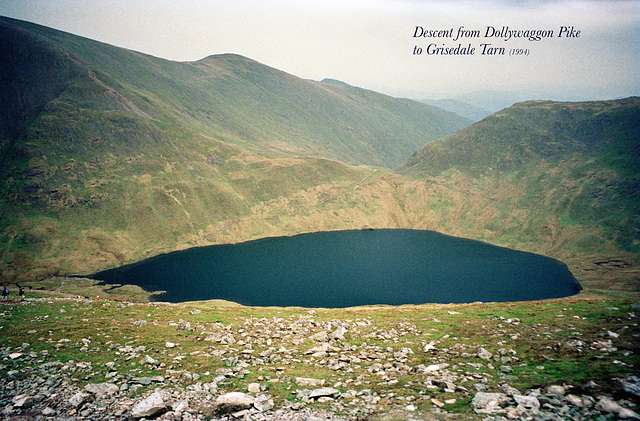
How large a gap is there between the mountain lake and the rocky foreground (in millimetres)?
65680

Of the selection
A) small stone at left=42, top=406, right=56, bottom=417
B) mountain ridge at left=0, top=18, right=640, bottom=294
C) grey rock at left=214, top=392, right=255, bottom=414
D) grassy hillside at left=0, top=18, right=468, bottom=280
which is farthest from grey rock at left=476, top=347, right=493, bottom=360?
grassy hillside at left=0, top=18, right=468, bottom=280

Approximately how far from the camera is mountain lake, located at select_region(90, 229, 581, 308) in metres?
98.7

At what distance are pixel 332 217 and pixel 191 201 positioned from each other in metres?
81.6

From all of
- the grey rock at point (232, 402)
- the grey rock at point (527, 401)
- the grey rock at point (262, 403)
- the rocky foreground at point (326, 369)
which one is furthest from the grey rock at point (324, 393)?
the grey rock at point (527, 401)

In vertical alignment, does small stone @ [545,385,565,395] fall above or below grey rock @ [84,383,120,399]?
above

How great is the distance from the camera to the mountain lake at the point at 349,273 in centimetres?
9869

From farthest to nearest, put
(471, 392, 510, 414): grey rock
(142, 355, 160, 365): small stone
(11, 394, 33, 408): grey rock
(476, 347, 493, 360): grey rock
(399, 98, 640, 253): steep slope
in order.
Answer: (399, 98, 640, 253): steep slope → (142, 355, 160, 365): small stone → (476, 347, 493, 360): grey rock → (11, 394, 33, 408): grey rock → (471, 392, 510, 414): grey rock

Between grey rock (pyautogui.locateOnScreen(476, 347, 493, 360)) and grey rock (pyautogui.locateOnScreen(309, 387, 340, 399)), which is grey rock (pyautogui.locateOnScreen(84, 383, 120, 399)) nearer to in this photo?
grey rock (pyautogui.locateOnScreen(309, 387, 340, 399))

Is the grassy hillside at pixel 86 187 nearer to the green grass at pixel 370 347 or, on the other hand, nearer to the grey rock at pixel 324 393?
the green grass at pixel 370 347

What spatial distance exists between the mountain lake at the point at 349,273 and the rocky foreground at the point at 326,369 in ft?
215

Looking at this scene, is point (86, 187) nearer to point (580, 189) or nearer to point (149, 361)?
point (149, 361)

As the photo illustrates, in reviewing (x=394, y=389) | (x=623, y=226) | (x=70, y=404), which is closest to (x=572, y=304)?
(x=394, y=389)

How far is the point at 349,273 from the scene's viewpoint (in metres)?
120

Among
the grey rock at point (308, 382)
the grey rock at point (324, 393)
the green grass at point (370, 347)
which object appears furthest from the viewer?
the grey rock at point (308, 382)
